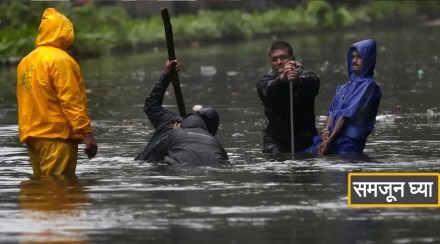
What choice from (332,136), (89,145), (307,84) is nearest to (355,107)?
(332,136)

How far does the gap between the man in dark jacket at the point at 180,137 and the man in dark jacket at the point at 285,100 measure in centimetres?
69

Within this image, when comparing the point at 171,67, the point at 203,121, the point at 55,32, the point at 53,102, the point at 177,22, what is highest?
the point at 55,32

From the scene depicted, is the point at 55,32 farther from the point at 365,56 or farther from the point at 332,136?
the point at 365,56

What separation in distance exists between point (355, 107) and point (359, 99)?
0.09m

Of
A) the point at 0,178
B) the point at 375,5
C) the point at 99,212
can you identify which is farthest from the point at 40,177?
the point at 375,5

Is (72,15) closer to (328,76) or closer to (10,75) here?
(10,75)

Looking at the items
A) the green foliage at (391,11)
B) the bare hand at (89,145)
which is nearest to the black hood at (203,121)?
the bare hand at (89,145)

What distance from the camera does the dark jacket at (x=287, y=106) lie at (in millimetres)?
14562

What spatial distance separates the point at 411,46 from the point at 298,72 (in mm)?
30137

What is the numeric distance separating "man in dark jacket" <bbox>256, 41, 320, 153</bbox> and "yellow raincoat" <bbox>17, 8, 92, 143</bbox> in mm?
2438

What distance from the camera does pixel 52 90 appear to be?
12.6 metres

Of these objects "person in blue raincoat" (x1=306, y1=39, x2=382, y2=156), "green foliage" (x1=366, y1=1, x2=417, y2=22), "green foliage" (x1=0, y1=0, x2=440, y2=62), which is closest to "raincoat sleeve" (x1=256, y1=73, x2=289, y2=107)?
"person in blue raincoat" (x1=306, y1=39, x2=382, y2=156)

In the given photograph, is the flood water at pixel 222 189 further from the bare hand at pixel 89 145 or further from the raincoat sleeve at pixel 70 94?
the raincoat sleeve at pixel 70 94

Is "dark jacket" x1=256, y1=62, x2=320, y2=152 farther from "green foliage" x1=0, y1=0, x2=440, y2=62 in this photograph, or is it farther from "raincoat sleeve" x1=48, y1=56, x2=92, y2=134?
"green foliage" x1=0, y1=0, x2=440, y2=62
